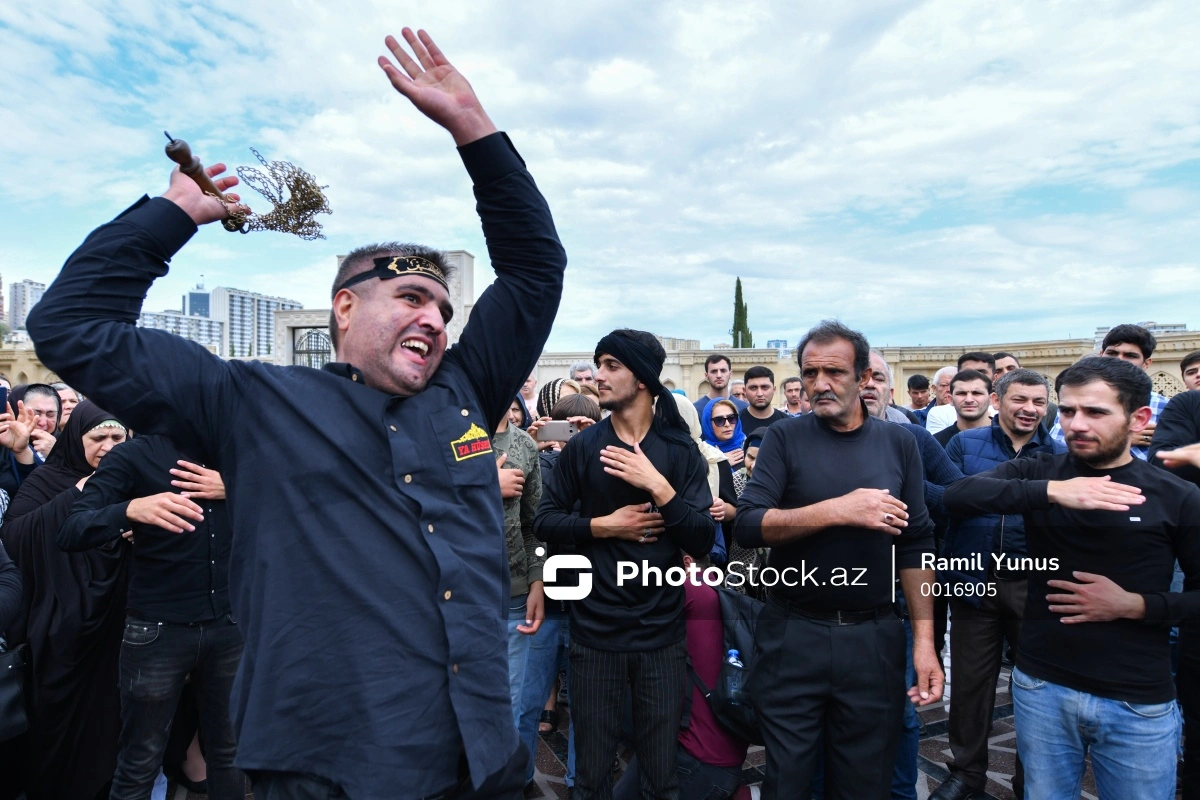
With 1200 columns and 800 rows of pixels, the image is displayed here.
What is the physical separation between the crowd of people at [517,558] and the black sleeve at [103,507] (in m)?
0.01

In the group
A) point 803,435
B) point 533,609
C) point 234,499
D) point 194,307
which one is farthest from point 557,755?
point 194,307

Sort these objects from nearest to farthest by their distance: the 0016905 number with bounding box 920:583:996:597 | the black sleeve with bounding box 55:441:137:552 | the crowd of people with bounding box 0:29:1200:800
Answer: the crowd of people with bounding box 0:29:1200:800 < the black sleeve with bounding box 55:441:137:552 < the 0016905 number with bounding box 920:583:996:597

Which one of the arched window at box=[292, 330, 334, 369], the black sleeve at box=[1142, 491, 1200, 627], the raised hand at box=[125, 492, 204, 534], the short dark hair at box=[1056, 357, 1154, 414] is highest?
the arched window at box=[292, 330, 334, 369]

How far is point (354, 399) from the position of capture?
1.66 metres

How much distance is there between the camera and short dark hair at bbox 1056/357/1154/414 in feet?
8.70

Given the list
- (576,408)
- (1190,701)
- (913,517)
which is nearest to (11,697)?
(576,408)

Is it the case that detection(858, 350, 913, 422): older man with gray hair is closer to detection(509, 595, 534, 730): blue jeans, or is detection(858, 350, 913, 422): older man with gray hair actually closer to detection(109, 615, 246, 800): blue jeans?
detection(509, 595, 534, 730): blue jeans

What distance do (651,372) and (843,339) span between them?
883 mm

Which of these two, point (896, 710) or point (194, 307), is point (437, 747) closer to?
point (896, 710)

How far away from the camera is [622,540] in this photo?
10.6ft

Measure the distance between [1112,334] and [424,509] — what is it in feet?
17.4

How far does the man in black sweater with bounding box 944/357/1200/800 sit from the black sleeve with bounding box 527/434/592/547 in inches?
72.1

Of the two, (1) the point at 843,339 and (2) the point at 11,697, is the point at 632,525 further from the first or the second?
(2) the point at 11,697

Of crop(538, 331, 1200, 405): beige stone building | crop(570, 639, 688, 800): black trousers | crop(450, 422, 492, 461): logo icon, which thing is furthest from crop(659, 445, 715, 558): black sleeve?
crop(538, 331, 1200, 405): beige stone building
